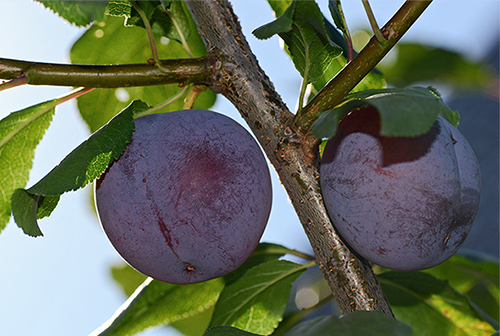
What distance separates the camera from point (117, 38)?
3.55 ft

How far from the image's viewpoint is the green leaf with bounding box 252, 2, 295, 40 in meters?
0.57

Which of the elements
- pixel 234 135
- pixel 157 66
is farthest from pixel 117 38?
pixel 234 135

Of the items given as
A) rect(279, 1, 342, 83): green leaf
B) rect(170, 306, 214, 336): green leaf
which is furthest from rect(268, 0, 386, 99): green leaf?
rect(170, 306, 214, 336): green leaf

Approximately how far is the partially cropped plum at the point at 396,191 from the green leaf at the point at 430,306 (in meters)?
0.35

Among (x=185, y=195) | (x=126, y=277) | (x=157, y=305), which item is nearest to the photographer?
(x=185, y=195)

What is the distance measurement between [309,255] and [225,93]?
411 millimetres

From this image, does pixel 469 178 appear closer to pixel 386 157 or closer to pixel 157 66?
pixel 386 157

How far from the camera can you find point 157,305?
A: 0.91 meters

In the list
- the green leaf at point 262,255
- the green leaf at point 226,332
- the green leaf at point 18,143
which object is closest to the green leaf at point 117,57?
the green leaf at point 18,143

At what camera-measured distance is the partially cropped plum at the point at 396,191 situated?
570 millimetres

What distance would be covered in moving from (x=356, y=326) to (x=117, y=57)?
0.84 meters

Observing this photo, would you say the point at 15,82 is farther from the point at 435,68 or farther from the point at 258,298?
the point at 435,68

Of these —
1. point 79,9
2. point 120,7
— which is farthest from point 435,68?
point 79,9

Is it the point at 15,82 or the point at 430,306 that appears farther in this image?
the point at 430,306
